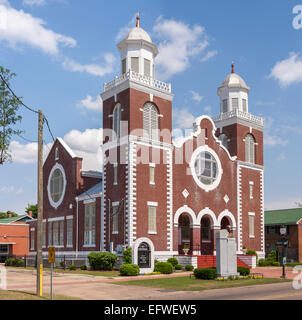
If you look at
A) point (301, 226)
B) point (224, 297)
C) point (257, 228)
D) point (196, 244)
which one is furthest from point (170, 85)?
point (301, 226)

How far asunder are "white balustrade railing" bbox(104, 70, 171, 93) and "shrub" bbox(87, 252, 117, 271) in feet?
50.3

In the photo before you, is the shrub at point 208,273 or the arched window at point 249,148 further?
the arched window at point 249,148

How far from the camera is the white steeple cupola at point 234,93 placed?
5131 centimetres

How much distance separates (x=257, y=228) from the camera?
5031 cm

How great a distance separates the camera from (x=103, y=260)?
36.9 meters

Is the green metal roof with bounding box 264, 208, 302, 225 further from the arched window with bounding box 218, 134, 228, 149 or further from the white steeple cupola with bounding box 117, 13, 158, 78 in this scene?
the white steeple cupola with bounding box 117, 13, 158, 78

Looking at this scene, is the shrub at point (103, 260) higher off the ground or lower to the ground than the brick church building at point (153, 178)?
lower

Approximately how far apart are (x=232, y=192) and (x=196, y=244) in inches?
321

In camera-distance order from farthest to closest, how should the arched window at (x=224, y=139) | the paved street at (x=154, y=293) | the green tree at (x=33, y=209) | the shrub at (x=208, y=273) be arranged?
the green tree at (x=33, y=209)
the arched window at (x=224, y=139)
the shrub at (x=208, y=273)
the paved street at (x=154, y=293)

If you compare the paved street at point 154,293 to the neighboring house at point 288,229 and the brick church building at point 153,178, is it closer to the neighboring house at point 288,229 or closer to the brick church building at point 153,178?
the brick church building at point 153,178

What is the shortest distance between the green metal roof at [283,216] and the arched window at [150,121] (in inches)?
1145

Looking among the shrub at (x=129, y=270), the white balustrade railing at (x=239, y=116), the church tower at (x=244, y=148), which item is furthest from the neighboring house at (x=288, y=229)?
the shrub at (x=129, y=270)

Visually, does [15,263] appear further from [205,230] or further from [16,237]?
[205,230]
